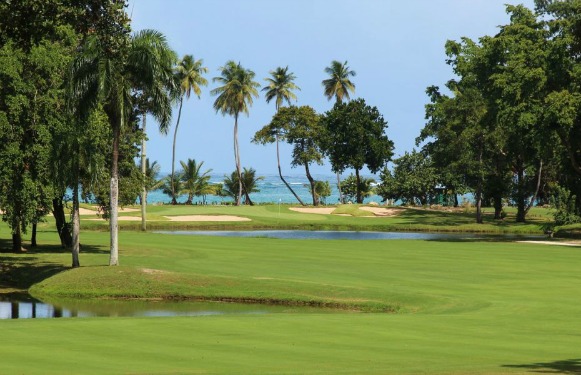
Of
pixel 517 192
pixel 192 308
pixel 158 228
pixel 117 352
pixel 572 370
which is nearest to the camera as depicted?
pixel 572 370

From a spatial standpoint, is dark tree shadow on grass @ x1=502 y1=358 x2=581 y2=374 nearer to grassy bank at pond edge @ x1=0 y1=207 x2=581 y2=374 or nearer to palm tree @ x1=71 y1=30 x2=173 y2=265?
grassy bank at pond edge @ x1=0 y1=207 x2=581 y2=374

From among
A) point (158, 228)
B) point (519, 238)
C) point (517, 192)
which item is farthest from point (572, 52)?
point (158, 228)

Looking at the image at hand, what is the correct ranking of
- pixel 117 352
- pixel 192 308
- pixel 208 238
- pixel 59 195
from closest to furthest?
pixel 117 352 < pixel 192 308 < pixel 59 195 < pixel 208 238

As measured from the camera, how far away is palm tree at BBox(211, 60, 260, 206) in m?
126

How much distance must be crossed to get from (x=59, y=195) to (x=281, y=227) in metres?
47.3

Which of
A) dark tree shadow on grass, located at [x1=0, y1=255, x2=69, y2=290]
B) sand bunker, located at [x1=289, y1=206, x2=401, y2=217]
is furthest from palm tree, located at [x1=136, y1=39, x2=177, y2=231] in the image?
sand bunker, located at [x1=289, y1=206, x2=401, y2=217]

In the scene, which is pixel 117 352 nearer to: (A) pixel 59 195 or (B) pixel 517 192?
(A) pixel 59 195

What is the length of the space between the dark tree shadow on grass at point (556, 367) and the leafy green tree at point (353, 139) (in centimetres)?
9943

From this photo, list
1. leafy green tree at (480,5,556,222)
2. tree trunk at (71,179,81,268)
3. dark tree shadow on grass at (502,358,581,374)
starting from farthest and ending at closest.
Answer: leafy green tree at (480,5,556,222)
tree trunk at (71,179,81,268)
dark tree shadow on grass at (502,358,581,374)

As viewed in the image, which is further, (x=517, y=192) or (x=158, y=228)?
(x=517, y=192)

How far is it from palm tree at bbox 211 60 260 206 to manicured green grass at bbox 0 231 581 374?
2710 inches

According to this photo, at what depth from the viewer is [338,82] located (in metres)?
143

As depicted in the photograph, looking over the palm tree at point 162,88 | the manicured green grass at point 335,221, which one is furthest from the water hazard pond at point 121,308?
the manicured green grass at point 335,221

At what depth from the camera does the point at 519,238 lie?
77.4 meters
